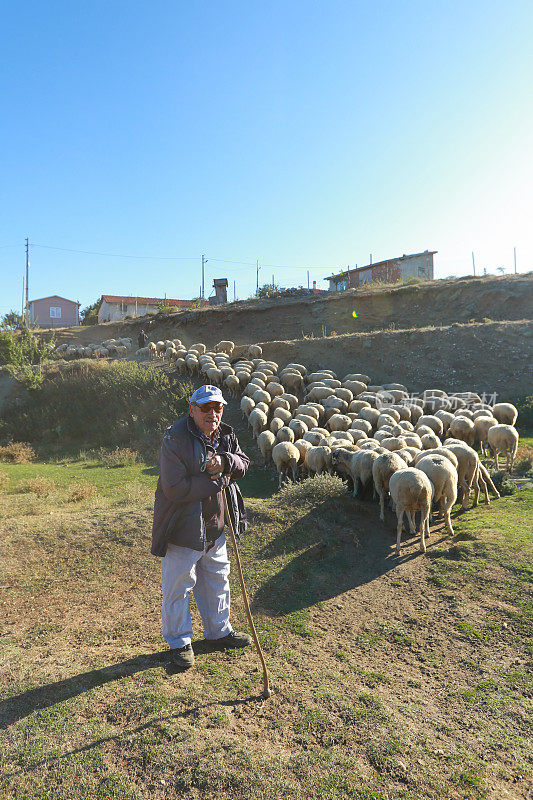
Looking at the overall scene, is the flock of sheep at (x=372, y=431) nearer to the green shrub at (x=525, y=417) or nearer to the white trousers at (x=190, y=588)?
the green shrub at (x=525, y=417)

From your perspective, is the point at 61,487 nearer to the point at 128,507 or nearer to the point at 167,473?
the point at 128,507

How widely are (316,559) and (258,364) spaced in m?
13.2


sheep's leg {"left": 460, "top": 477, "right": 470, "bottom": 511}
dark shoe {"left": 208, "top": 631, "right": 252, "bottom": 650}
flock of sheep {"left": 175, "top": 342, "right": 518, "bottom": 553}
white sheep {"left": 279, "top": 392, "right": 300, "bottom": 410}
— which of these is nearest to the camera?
dark shoe {"left": 208, "top": 631, "right": 252, "bottom": 650}

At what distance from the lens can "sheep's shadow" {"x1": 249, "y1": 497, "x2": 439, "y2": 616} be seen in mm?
6094

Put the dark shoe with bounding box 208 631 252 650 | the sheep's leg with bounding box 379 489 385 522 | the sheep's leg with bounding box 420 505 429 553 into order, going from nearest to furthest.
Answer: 1. the dark shoe with bounding box 208 631 252 650
2. the sheep's leg with bounding box 420 505 429 553
3. the sheep's leg with bounding box 379 489 385 522

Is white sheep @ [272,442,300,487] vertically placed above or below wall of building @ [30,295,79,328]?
below

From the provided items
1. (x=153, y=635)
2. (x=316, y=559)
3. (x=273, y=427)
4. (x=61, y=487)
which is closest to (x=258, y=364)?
(x=273, y=427)

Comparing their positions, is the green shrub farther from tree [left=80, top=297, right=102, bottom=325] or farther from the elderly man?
tree [left=80, top=297, right=102, bottom=325]

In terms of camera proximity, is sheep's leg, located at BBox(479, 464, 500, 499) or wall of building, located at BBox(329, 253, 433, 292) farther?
wall of building, located at BBox(329, 253, 433, 292)

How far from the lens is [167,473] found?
13.2ft

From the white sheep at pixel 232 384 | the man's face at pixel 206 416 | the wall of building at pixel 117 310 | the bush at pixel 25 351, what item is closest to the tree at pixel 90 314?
the wall of building at pixel 117 310

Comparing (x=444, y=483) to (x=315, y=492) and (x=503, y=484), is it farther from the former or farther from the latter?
(x=503, y=484)

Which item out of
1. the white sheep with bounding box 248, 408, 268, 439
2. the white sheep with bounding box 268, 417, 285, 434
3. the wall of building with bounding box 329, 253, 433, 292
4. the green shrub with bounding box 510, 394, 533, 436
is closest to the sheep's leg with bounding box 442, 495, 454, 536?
the white sheep with bounding box 268, 417, 285, 434

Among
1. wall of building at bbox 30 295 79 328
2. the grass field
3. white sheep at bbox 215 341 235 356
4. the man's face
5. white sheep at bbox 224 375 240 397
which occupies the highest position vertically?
wall of building at bbox 30 295 79 328
